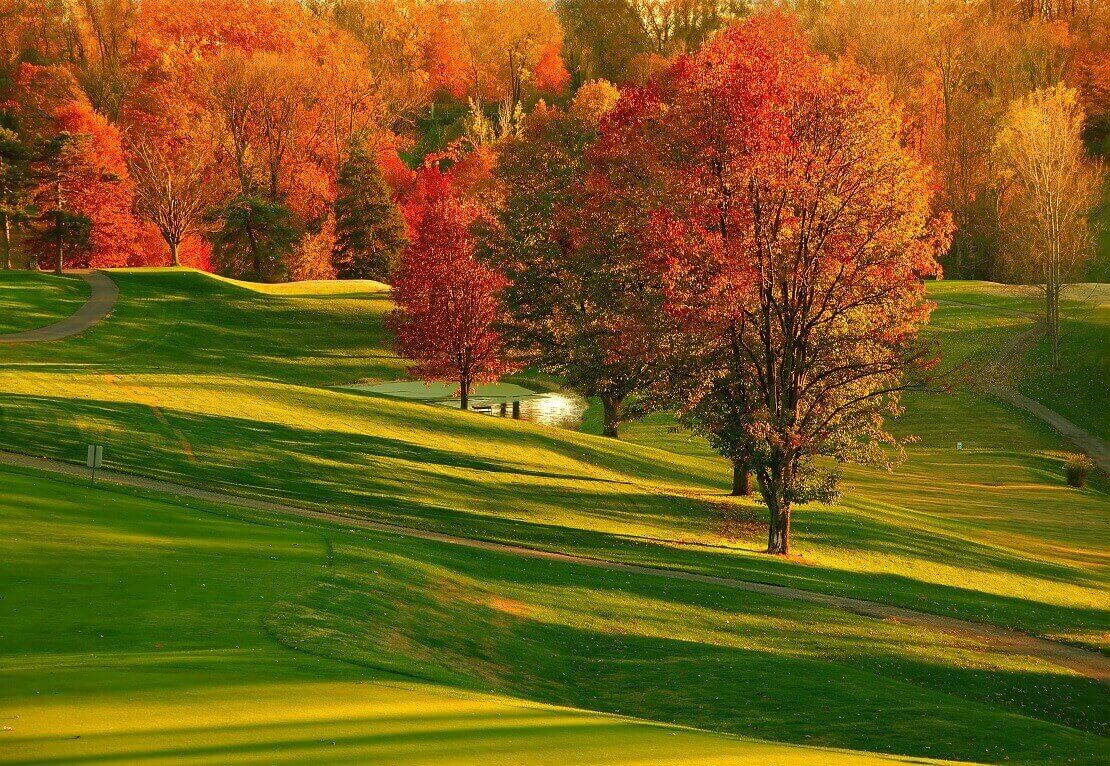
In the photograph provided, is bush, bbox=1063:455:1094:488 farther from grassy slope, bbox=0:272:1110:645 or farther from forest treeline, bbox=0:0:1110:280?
forest treeline, bbox=0:0:1110:280

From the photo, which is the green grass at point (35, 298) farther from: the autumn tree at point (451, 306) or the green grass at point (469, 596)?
the autumn tree at point (451, 306)

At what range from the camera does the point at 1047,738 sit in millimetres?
20406

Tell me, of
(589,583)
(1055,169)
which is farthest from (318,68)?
(589,583)

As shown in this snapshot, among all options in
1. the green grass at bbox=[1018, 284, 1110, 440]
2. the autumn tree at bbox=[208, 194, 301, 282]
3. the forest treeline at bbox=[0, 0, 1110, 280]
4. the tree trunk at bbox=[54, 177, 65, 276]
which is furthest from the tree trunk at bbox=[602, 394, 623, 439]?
the autumn tree at bbox=[208, 194, 301, 282]

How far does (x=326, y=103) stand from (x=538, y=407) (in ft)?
172

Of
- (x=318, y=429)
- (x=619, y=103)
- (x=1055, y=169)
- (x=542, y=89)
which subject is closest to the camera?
(x=318, y=429)

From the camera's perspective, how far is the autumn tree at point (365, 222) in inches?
3578

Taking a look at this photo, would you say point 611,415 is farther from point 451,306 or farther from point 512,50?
point 512,50

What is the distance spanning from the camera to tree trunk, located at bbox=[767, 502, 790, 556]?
3450cm

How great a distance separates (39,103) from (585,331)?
80189 millimetres

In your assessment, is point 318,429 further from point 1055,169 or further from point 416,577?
point 1055,169

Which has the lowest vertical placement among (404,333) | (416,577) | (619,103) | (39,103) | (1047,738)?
(1047,738)

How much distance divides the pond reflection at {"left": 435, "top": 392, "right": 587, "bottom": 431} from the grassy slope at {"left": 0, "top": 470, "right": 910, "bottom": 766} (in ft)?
139

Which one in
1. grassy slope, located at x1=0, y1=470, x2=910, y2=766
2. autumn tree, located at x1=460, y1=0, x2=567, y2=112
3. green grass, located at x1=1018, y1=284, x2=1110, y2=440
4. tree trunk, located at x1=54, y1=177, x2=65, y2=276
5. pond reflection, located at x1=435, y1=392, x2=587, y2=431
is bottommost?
grassy slope, located at x1=0, y1=470, x2=910, y2=766
